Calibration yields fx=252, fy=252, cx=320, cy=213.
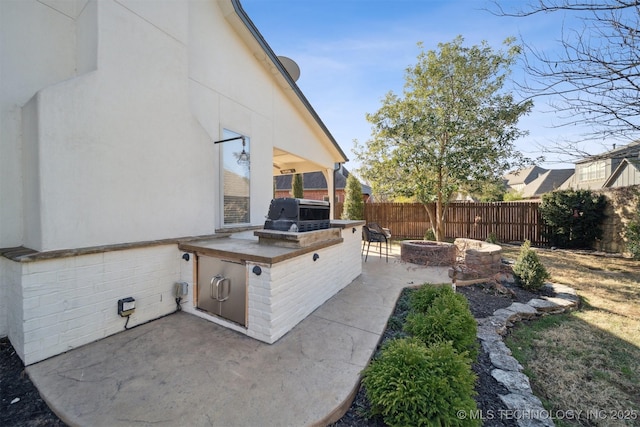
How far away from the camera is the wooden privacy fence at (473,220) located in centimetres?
995

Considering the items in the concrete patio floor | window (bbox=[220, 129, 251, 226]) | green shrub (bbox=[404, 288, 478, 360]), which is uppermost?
window (bbox=[220, 129, 251, 226])

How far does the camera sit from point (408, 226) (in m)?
12.0

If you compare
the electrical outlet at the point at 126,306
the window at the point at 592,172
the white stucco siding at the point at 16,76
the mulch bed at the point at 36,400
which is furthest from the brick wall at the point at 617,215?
the window at the point at 592,172

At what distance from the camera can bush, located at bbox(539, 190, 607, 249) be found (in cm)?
869

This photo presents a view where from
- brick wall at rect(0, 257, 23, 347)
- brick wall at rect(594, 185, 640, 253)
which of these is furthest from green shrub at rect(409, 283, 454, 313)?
brick wall at rect(594, 185, 640, 253)

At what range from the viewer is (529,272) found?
4996mm

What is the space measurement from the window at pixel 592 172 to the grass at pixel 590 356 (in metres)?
20.7

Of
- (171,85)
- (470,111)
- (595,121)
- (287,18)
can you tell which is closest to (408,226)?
(470,111)

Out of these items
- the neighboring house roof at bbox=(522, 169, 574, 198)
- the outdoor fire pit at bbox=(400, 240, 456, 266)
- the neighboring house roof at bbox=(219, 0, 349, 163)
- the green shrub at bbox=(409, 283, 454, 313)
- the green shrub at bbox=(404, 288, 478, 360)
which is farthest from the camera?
the neighboring house roof at bbox=(522, 169, 574, 198)

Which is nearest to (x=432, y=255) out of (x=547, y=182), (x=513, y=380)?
(x=513, y=380)

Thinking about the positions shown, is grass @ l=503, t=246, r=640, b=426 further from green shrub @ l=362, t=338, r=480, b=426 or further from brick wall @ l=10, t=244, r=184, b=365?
brick wall @ l=10, t=244, r=184, b=365

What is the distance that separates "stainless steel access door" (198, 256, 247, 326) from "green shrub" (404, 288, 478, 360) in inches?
80.5

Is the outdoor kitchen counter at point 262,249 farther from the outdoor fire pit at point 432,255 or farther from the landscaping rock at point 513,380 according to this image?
Result: the outdoor fire pit at point 432,255

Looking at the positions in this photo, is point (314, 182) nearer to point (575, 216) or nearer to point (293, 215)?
point (575, 216)
